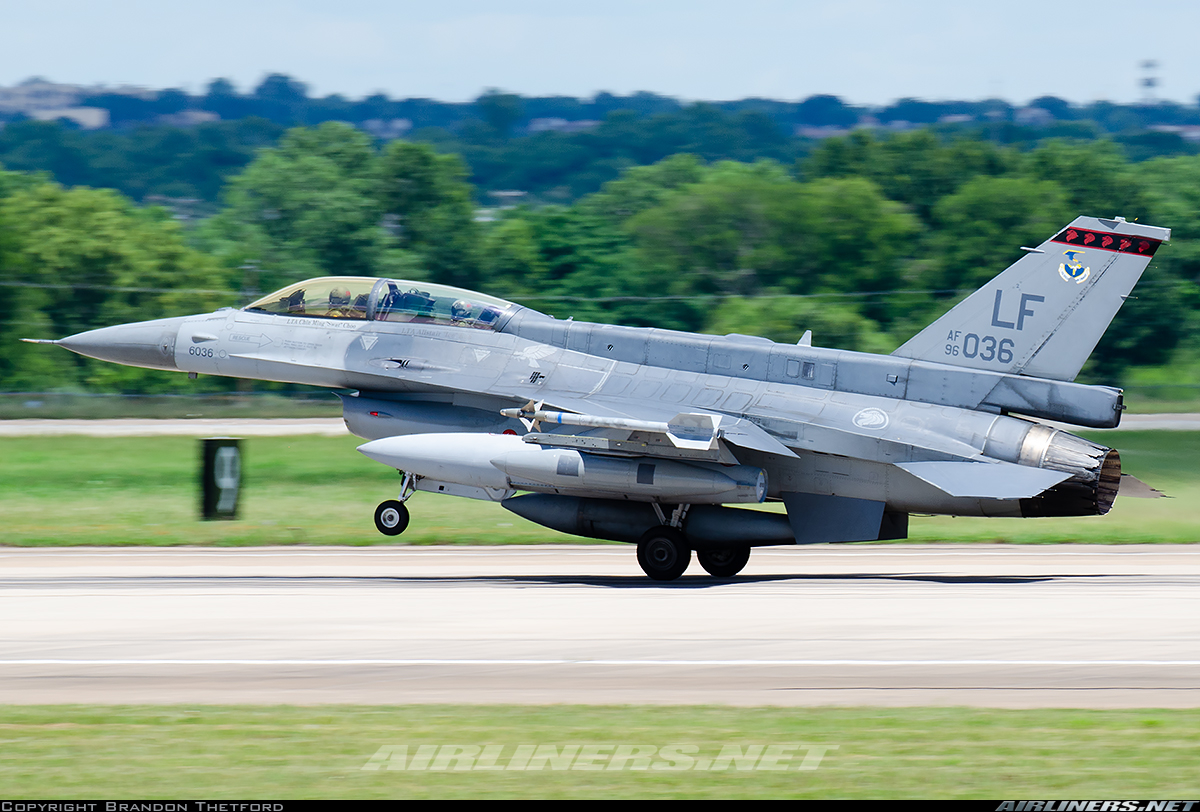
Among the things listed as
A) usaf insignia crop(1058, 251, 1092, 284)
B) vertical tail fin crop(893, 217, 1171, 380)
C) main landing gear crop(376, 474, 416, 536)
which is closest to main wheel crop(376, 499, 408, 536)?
main landing gear crop(376, 474, 416, 536)

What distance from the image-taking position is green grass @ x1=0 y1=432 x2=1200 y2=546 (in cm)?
2198

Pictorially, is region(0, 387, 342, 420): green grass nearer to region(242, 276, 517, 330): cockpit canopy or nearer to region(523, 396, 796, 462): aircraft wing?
region(242, 276, 517, 330): cockpit canopy

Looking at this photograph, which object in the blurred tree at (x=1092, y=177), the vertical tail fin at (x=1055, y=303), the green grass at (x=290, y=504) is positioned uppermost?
the blurred tree at (x=1092, y=177)

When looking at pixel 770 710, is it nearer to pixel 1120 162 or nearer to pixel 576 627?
pixel 576 627

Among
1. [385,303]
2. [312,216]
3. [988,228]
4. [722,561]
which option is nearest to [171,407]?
[385,303]

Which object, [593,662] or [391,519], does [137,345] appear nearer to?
[391,519]

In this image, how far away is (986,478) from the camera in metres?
15.6

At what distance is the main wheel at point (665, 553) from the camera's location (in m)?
16.5

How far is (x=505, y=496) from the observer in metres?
16.8

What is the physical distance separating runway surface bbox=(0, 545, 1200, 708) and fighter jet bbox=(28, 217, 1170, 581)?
0.96 m

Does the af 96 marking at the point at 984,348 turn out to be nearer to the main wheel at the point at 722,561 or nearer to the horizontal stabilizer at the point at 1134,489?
the horizontal stabilizer at the point at 1134,489

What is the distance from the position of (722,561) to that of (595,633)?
4.90 meters

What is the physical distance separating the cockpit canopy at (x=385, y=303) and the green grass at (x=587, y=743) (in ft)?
29.6

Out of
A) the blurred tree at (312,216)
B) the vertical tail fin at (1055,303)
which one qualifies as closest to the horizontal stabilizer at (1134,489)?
the vertical tail fin at (1055,303)
